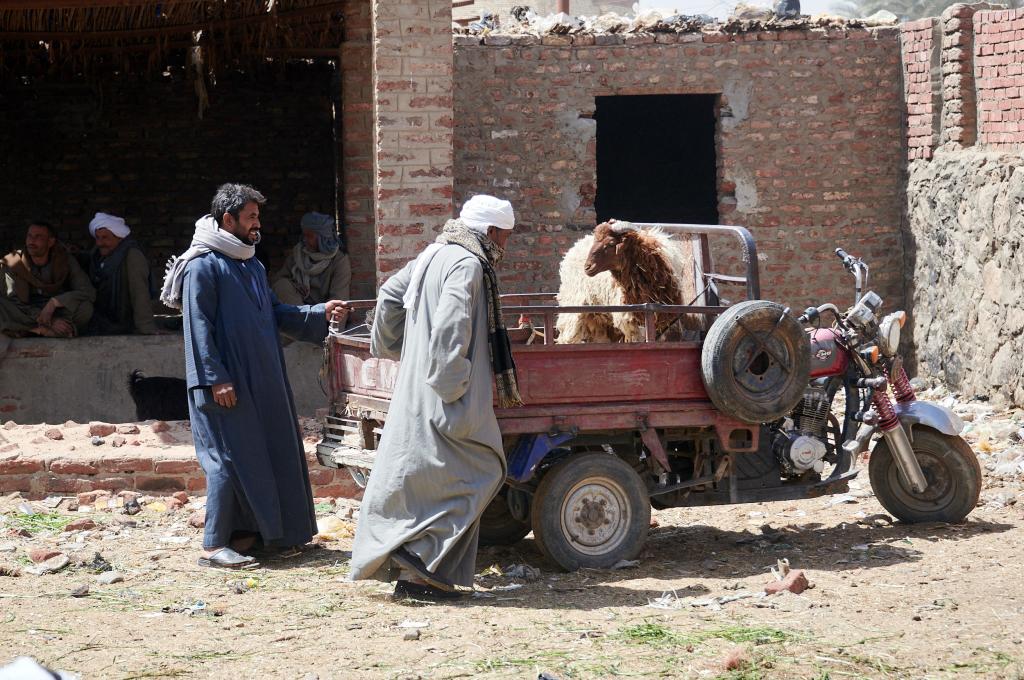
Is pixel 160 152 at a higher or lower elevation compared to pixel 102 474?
higher

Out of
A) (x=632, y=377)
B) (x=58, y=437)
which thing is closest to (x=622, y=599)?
(x=632, y=377)

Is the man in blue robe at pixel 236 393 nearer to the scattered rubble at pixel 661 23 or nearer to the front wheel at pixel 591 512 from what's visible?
the front wheel at pixel 591 512

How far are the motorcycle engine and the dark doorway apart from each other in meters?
8.80

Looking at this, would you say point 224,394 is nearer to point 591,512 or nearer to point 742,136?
point 591,512

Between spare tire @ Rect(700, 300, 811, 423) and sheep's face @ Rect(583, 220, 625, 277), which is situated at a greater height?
sheep's face @ Rect(583, 220, 625, 277)

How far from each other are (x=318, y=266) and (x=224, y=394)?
4.08 metres

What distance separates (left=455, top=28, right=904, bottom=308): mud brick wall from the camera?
437 inches

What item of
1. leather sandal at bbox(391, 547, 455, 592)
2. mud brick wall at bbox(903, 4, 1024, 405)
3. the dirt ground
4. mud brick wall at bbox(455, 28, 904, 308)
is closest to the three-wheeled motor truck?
the dirt ground

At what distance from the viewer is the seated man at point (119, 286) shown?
1007 cm

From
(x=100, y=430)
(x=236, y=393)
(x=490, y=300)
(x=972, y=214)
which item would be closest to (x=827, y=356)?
(x=490, y=300)

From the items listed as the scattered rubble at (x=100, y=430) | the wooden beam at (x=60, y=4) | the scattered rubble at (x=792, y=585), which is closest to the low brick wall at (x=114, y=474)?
the scattered rubble at (x=100, y=430)

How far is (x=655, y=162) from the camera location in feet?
50.6

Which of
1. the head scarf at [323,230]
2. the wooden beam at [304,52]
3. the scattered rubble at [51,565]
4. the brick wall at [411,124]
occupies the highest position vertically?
the wooden beam at [304,52]

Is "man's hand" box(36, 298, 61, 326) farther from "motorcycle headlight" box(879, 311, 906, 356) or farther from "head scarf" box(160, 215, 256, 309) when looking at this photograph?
"motorcycle headlight" box(879, 311, 906, 356)
